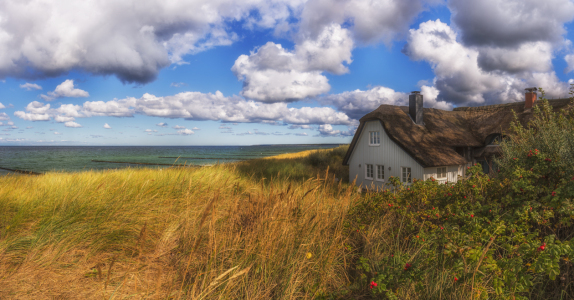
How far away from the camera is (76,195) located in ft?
14.4

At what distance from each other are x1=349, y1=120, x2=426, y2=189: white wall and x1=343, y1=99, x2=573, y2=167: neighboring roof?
1.33ft

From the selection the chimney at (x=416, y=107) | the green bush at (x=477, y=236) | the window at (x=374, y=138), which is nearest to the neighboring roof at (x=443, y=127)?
the chimney at (x=416, y=107)

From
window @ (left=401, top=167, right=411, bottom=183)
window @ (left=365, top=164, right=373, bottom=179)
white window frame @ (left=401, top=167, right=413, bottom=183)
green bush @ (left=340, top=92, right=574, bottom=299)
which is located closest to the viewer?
green bush @ (left=340, top=92, right=574, bottom=299)

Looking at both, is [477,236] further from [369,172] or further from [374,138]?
[369,172]

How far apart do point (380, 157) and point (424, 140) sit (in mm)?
2577

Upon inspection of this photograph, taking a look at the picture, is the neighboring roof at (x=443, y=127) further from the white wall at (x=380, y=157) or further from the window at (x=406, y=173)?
the window at (x=406, y=173)

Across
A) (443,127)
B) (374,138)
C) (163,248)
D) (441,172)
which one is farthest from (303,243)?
(443,127)

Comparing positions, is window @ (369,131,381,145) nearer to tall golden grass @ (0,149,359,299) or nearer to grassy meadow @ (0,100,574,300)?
grassy meadow @ (0,100,574,300)

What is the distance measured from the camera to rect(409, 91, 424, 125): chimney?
56.5ft

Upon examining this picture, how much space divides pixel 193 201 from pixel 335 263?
2930 millimetres

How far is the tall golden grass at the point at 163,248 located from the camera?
244cm

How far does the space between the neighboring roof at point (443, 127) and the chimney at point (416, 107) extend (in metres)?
0.35

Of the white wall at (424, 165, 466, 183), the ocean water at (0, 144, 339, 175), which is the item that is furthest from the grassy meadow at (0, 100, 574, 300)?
the white wall at (424, 165, 466, 183)

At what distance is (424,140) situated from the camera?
1595 cm
